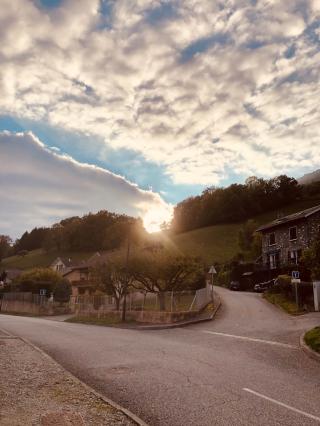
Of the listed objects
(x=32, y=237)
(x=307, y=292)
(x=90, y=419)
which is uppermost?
(x=32, y=237)

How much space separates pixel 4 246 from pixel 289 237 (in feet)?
419

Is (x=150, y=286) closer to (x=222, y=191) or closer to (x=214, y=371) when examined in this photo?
(x=214, y=371)

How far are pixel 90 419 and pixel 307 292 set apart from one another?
29114 millimetres

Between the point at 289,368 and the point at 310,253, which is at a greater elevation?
the point at 310,253

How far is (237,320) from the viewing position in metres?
27.3

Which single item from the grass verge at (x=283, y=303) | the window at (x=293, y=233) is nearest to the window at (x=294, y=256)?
the window at (x=293, y=233)

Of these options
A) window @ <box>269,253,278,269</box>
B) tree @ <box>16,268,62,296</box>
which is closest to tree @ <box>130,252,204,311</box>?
window @ <box>269,253,278,269</box>

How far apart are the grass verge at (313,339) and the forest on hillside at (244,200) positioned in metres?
86.8

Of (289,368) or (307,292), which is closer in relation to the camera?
(289,368)

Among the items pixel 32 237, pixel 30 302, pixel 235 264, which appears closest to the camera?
pixel 235 264

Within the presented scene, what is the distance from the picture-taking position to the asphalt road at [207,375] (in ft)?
25.9

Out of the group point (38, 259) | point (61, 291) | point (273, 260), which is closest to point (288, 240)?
point (273, 260)

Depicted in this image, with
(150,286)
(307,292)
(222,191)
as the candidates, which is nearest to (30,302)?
(150,286)

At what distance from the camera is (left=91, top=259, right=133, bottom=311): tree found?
137 ft
